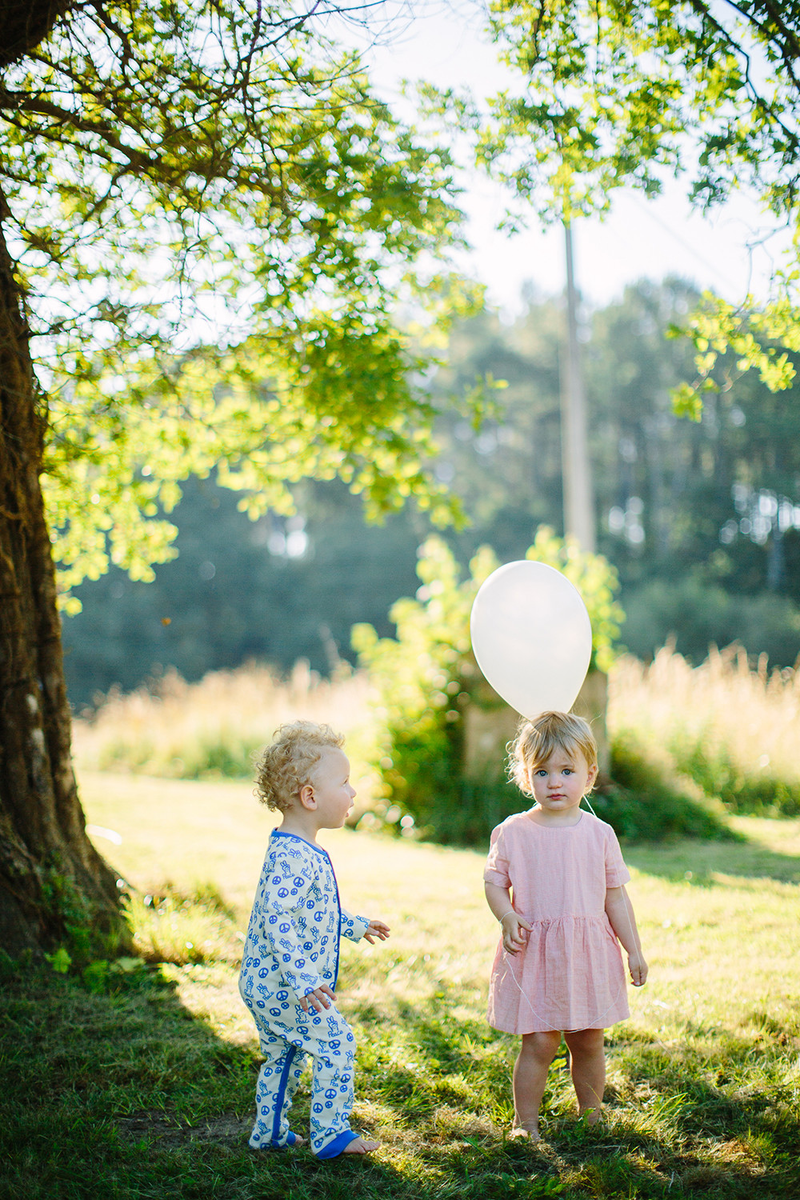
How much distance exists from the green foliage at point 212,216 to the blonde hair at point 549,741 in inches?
85.1

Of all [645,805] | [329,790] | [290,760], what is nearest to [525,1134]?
[329,790]

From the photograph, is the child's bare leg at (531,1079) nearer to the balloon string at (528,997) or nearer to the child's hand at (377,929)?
the balloon string at (528,997)

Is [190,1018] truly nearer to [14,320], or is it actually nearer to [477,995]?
[477,995]

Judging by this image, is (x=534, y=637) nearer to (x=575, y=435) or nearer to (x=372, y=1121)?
(x=372, y=1121)

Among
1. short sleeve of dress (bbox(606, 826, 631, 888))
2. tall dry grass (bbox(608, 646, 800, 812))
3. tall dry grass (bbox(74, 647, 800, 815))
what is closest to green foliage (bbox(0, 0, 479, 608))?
short sleeve of dress (bbox(606, 826, 631, 888))

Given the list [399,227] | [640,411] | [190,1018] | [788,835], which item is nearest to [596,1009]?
[190,1018]

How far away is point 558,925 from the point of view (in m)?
2.26

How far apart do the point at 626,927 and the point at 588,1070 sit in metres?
0.42

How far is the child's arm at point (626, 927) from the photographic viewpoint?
2.26 meters

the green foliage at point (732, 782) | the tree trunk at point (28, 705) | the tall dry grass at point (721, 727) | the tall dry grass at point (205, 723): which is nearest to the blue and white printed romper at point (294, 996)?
the tree trunk at point (28, 705)

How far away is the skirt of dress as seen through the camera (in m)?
2.20

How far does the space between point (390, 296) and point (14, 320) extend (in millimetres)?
1630

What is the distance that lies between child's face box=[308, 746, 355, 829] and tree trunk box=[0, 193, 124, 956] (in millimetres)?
1566

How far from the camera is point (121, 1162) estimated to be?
2168 millimetres
